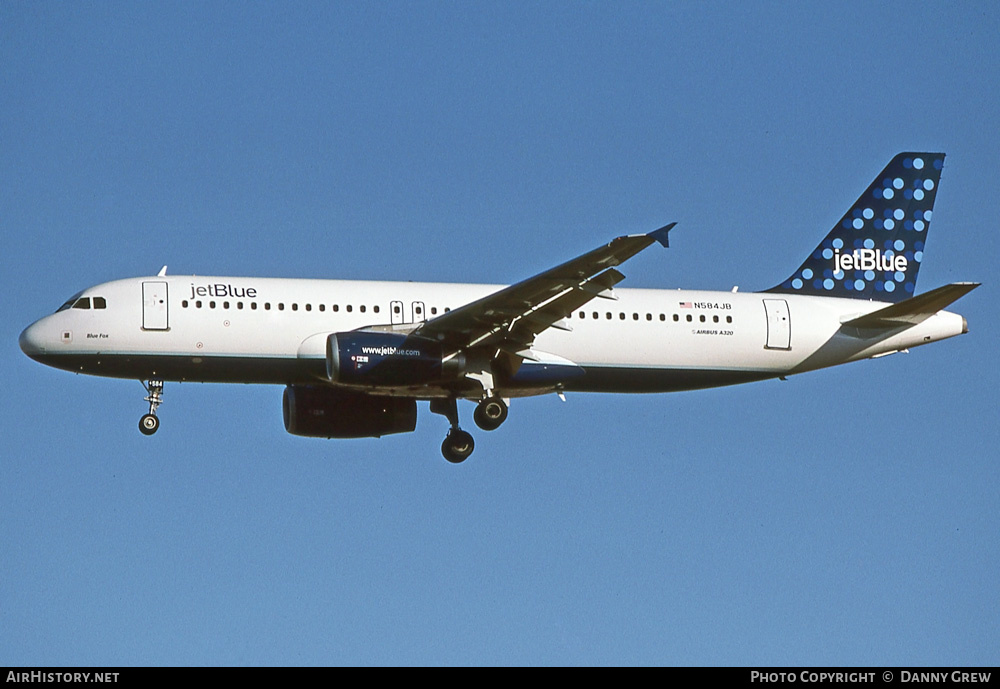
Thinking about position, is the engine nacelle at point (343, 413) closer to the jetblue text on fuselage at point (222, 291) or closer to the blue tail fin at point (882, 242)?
the jetblue text on fuselage at point (222, 291)

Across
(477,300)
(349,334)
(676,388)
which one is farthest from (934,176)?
(349,334)

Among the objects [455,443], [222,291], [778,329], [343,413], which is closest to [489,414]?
[455,443]

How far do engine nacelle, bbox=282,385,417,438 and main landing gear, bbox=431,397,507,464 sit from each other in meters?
0.94

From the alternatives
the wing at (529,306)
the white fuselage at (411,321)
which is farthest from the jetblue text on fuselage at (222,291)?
the wing at (529,306)

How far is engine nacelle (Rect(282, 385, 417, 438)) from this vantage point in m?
45.6

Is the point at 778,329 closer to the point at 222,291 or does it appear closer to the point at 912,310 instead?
the point at 912,310

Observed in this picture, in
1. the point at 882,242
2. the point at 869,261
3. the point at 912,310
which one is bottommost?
the point at 912,310

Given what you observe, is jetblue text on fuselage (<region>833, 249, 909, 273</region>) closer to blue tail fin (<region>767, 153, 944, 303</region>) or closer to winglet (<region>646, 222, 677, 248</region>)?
blue tail fin (<region>767, 153, 944, 303</region>)

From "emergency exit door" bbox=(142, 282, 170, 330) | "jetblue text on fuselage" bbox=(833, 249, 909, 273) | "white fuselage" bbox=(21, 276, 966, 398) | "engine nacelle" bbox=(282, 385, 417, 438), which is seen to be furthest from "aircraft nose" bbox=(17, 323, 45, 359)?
"jetblue text on fuselage" bbox=(833, 249, 909, 273)

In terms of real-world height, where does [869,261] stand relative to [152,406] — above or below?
above

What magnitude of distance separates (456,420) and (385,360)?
452cm

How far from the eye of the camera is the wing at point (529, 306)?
128 feet

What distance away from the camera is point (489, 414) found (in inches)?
1714
